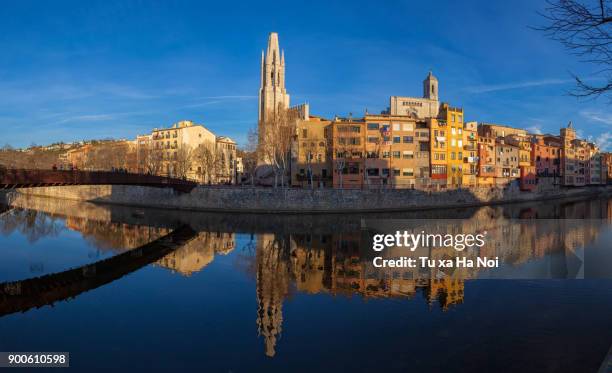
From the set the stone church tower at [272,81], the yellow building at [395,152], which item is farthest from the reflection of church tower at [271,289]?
the stone church tower at [272,81]

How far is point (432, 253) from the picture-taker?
28.9 meters

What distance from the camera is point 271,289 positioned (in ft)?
65.0

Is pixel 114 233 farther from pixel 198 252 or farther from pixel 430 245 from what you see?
pixel 430 245

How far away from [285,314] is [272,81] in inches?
3822

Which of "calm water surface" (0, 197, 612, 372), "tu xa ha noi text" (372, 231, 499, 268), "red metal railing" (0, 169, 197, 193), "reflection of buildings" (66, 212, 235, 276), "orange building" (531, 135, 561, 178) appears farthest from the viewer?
"orange building" (531, 135, 561, 178)

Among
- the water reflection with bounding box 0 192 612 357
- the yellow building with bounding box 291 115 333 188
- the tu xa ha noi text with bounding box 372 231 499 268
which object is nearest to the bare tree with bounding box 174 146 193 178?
the yellow building with bounding box 291 115 333 188

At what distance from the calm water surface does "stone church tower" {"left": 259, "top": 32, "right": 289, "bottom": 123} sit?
8008 cm

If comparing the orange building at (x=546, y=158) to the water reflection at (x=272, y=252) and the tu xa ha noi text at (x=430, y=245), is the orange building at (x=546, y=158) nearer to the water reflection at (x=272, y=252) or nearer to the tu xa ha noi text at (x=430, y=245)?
the water reflection at (x=272, y=252)

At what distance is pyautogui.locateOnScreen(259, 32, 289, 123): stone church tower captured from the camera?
10612 cm

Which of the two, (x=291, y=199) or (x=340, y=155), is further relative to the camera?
(x=340, y=155)

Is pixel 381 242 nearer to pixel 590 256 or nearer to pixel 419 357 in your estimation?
pixel 590 256

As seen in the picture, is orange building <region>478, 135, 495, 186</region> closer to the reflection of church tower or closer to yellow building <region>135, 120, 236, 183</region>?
yellow building <region>135, 120, 236, 183</region>

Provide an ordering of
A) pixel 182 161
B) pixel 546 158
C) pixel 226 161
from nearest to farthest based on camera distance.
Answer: pixel 182 161, pixel 546 158, pixel 226 161

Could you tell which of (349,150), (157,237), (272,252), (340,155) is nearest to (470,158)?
(349,150)
